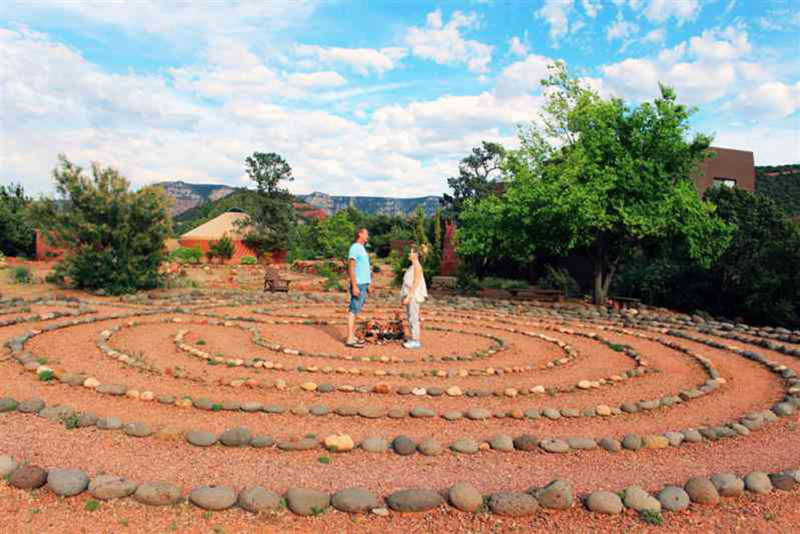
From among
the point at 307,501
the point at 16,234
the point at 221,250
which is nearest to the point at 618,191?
the point at 307,501

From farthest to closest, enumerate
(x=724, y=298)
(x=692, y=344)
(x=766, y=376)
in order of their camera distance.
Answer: (x=724, y=298) < (x=692, y=344) < (x=766, y=376)

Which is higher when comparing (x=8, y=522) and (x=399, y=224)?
(x=399, y=224)

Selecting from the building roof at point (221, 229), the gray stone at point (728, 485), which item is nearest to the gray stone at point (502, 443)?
the gray stone at point (728, 485)

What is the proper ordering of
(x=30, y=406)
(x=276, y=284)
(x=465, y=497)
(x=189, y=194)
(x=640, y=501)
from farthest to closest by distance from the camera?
(x=189, y=194), (x=276, y=284), (x=30, y=406), (x=640, y=501), (x=465, y=497)

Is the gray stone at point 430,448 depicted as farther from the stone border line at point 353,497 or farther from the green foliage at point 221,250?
the green foliage at point 221,250

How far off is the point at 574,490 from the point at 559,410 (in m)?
2.34

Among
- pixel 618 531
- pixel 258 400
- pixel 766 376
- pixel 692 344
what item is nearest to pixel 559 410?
pixel 618 531

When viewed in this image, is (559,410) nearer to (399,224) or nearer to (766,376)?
(766,376)

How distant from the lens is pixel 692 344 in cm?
1240

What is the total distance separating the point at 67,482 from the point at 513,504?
3.65 metres

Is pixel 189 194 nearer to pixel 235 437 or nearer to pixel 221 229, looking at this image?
pixel 221 229

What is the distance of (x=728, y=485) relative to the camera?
5.09 metres

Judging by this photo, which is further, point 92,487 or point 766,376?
point 766,376

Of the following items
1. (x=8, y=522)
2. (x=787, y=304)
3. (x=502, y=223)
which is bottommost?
(x=8, y=522)
